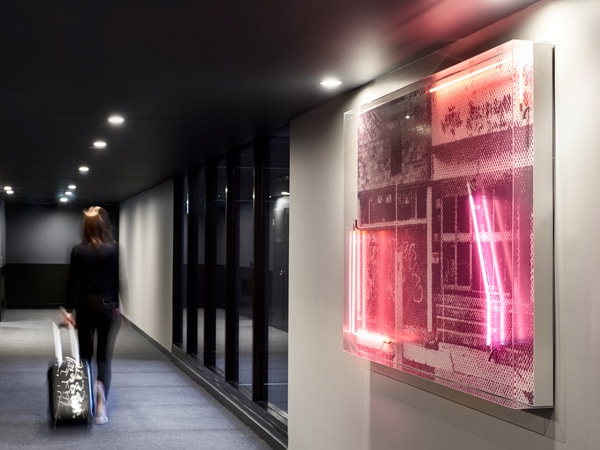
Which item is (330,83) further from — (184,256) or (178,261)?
(184,256)

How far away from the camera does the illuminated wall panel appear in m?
3.03

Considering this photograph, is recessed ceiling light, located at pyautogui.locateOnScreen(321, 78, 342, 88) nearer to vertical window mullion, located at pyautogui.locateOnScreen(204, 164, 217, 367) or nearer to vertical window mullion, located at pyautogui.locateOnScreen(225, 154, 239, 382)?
vertical window mullion, located at pyautogui.locateOnScreen(225, 154, 239, 382)

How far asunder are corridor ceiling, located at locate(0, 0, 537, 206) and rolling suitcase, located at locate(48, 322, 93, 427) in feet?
6.24

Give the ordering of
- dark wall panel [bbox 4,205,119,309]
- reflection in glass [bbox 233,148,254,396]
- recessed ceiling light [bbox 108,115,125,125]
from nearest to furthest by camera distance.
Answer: recessed ceiling light [bbox 108,115,125,125] → reflection in glass [bbox 233,148,254,396] → dark wall panel [bbox 4,205,119,309]

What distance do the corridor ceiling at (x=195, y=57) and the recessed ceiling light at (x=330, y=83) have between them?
5 cm

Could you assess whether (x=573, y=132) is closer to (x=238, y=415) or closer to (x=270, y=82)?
(x=270, y=82)

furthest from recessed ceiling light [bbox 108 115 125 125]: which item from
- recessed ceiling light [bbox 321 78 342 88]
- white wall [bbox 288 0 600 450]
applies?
recessed ceiling light [bbox 321 78 342 88]

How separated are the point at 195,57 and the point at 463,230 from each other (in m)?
1.63

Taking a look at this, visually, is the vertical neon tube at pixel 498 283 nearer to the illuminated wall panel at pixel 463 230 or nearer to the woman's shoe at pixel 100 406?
the illuminated wall panel at pixel 463 230

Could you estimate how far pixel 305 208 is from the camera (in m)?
5.82

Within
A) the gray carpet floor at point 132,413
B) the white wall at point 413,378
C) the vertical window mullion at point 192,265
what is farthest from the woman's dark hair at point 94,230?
the vertical window mullion at point 192,265

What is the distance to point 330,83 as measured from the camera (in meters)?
4.73

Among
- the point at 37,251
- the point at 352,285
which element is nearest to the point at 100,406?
the point at 352,285

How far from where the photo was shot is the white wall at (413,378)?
2881 millimetres
